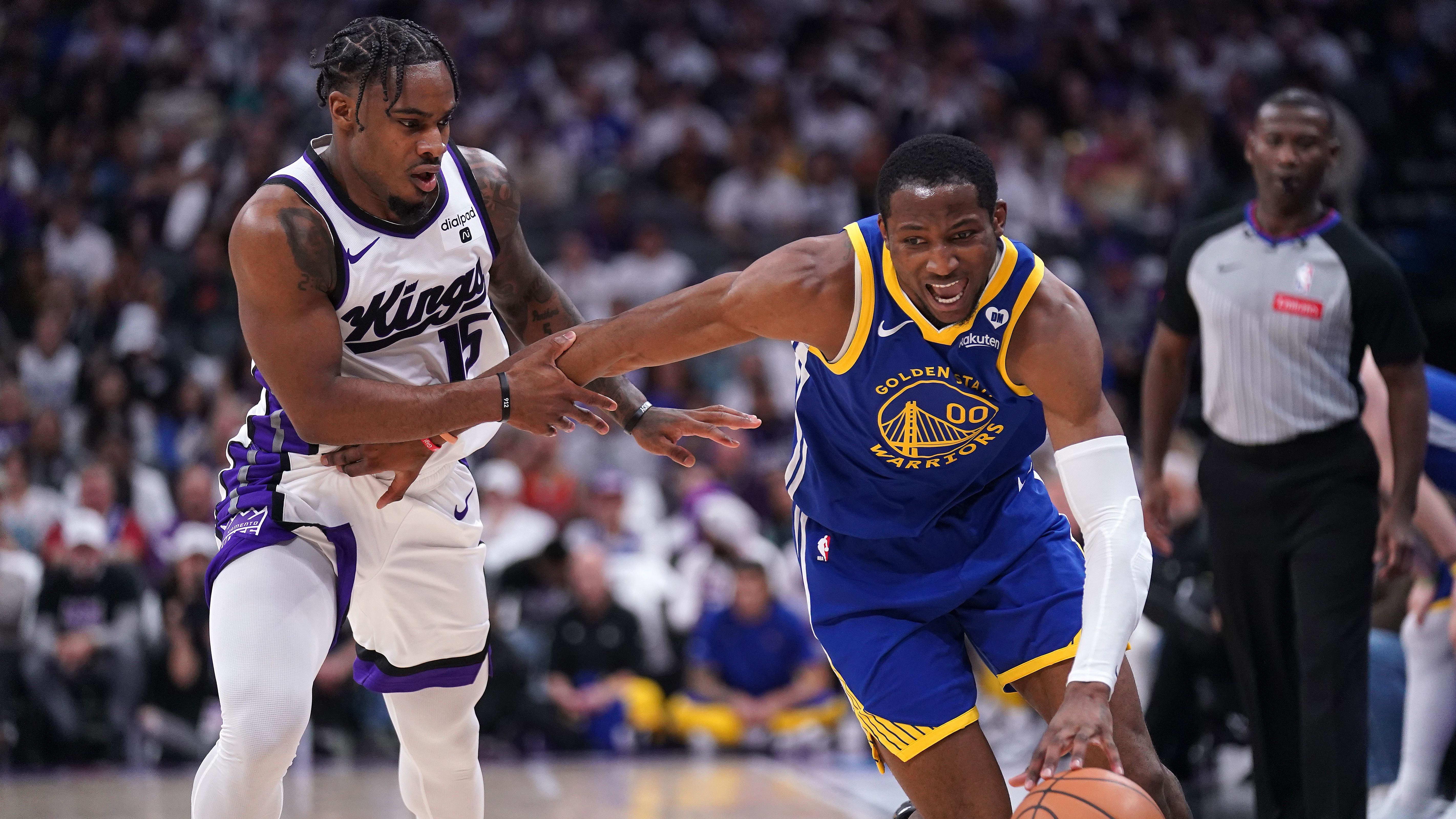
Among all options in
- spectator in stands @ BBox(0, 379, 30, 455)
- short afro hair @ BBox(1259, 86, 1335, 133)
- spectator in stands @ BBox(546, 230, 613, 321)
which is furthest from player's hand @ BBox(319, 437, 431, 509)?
spectator in stands @ BBox(546, 230, 613, 321)

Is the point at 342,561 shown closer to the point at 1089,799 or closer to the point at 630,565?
the point at 1089,799

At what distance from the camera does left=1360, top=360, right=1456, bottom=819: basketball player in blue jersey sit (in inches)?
224

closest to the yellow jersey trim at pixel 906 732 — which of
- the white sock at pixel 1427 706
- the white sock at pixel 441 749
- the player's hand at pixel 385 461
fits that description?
the white sock at pixel 441 749

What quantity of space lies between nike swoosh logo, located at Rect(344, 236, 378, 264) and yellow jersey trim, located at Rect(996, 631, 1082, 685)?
209cm

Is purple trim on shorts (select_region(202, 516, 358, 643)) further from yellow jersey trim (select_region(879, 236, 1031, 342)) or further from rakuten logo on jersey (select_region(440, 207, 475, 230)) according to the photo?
yellow jersey trim (select_region(879, 236, 1031, 342))

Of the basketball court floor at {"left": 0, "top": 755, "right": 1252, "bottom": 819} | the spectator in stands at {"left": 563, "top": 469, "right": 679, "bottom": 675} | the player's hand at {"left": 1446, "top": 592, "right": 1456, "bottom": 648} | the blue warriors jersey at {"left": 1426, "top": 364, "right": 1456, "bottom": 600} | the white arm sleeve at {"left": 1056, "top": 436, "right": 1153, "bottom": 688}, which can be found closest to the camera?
the white arm sleeve at {"left": 1056, "top": 436, "right": 1153, "bottom": 688}

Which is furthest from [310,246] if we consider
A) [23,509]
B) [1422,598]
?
[23,509]

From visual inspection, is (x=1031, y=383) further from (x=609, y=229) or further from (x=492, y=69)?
(x=492, y=69)

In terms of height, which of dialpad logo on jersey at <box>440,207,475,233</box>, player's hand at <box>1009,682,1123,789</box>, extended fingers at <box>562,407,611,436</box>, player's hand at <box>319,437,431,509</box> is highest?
dialpad logo on jersey at <box>440,207,475,233</box>

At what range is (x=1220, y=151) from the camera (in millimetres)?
14484

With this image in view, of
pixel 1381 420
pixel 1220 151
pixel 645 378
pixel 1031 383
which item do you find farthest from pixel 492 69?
pixel 1031 383

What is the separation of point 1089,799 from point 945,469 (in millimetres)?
964

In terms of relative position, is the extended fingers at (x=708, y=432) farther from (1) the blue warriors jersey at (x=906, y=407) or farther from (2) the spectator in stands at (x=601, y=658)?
(2) the spectator in stands at (x=601, y=658)

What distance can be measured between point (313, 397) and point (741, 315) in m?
1.16
